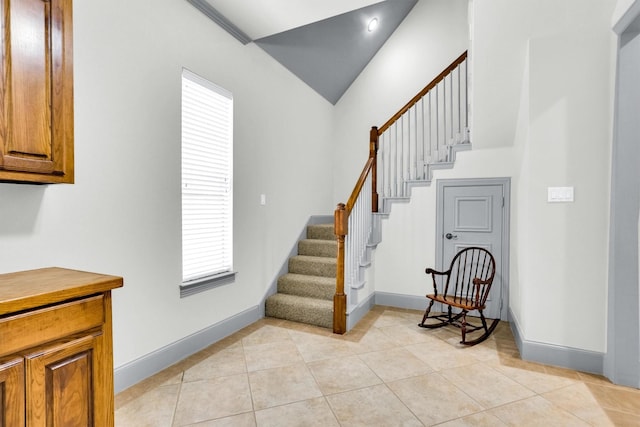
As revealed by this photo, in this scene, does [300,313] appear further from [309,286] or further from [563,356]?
[563,356]

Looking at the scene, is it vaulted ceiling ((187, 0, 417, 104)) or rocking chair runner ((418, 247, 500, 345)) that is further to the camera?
rocking chair runner ((418, 247, 500, 345))

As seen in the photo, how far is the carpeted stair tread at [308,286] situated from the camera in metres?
3.77

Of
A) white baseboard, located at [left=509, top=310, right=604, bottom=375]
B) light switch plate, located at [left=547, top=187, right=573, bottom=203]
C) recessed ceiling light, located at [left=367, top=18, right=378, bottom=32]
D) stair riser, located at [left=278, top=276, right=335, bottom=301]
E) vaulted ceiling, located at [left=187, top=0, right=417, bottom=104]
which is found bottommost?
white baseboard, located at [left=509, top=310, right=604, bottom=375]

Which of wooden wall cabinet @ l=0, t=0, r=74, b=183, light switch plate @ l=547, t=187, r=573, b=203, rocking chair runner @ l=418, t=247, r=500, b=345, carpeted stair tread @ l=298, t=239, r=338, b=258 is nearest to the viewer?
wooden wall cabinet @ l=0, t=0, r=74, b=183

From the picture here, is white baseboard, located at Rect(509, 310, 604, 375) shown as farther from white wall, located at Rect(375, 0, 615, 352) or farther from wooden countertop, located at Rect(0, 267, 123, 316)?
wooden countertop, located at Rect(0, 267, 123, 316)

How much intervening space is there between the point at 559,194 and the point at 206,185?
3.06 meters

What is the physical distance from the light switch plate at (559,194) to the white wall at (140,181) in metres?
2.83

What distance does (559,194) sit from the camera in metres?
2.64

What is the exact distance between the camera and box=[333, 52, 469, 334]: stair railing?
3.38 m

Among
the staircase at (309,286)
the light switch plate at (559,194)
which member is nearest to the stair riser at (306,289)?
the staircase at (309,286)

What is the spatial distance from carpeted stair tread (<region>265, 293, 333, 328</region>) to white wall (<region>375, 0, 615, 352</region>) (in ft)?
6.10

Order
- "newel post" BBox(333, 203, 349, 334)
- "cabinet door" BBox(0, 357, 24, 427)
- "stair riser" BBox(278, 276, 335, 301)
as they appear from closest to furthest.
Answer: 1. "cabinet door" BBox(0, 357, 24, 427)
2. "newel post" BBox(333, 203, 349, 334)
3. "stair riser" BBox(278, 276, 335, 301)

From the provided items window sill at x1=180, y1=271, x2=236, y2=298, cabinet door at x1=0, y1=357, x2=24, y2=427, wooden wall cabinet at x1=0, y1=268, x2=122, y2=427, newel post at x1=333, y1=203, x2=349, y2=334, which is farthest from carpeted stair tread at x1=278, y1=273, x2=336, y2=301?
cabinet door at x1=0, y1=357, x2=24, y2=427

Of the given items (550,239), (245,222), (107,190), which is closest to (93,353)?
(107,190)
